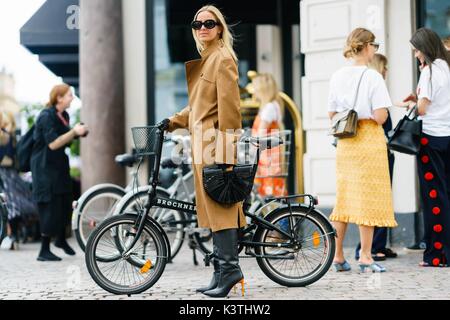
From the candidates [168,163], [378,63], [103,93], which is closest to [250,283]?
[168,163]

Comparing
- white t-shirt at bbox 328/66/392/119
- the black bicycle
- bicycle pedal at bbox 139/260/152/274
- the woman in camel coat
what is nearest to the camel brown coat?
the woman in camel coat

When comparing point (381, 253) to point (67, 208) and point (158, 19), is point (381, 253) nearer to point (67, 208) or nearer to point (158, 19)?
point (67, 208)

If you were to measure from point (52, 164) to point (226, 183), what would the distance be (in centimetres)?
317

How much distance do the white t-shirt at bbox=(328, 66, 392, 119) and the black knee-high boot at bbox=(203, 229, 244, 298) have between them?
61.2 inches

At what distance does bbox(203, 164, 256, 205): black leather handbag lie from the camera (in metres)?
5.36

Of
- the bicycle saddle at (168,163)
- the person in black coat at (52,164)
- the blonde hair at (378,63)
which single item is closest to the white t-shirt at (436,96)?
the blonde hair at (378,63)

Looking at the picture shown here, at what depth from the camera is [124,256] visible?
18.5 ft

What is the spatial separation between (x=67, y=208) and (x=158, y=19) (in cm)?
269

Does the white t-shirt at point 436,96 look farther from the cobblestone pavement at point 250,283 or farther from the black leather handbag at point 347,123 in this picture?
the cobblestone pavement at point 250,283

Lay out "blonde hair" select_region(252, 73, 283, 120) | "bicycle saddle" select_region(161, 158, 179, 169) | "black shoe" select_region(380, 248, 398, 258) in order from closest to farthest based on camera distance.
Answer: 1. "bicycle saddle" select_region(161, 158, 179, 169)
2. "black shoe" select_region(380, 248, 398, 258)
3. "blonde hair" select_region(252, 73, 283, 120)

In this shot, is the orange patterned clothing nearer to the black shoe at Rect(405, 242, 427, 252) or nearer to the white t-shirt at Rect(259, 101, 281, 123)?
the white t-shirt at Rect(259, 101, 281, 123)

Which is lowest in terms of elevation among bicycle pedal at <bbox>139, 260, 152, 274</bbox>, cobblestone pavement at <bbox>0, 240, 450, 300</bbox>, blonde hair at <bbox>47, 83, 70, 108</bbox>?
cobblestone pavement at <bbox>0, 240, 450, 300</bbox>

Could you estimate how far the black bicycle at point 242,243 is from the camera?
5641mm

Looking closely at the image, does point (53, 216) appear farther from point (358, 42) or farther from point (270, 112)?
point (358, 42)
